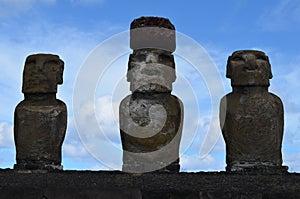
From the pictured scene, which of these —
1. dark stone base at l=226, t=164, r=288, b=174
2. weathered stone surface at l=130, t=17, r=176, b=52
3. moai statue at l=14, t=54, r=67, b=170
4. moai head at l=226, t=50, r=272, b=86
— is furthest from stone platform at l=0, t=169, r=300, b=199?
weathered stone surface at l=130, t=17, r=176, b=52

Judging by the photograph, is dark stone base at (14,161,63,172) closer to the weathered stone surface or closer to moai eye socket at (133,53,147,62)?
moai eye socket at (133,53,147,62)

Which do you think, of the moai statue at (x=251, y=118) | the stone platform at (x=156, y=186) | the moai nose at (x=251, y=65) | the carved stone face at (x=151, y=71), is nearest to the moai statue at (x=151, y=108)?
the carved stone face at (x=151, y=71)

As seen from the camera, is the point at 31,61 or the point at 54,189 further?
the point at 31,61

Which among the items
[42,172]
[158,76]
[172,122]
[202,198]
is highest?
[158,76]

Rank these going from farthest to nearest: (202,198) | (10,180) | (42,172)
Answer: (42,172) → (10,180) → (202,198)

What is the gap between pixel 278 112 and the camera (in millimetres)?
9117

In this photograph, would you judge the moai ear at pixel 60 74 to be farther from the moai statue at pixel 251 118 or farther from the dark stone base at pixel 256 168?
the dark stone base at pixel 256 168

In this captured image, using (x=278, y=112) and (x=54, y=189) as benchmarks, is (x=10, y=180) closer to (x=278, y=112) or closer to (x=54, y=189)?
(x=54, y=189)

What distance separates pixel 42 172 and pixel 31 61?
5.67ft

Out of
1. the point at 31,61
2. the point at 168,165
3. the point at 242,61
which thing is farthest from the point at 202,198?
the point at 31,61

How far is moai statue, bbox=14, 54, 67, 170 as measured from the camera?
363 inches

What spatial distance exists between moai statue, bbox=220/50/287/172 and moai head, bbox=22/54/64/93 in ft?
8.41

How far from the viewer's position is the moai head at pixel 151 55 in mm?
8891

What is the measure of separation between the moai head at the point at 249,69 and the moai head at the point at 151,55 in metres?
0.90
